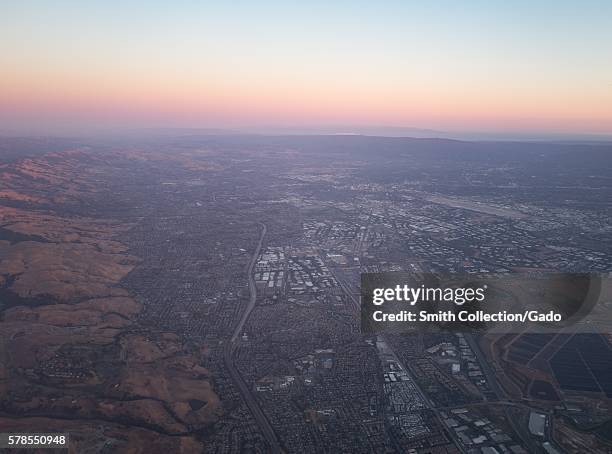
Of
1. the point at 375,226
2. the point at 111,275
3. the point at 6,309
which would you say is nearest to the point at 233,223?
the point at 375,226

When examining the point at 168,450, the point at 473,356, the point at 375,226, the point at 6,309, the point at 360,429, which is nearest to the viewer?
the point at 168,450

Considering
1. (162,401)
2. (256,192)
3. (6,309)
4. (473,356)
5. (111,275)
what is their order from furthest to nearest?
(256,192), (111,275), (6,309), (473,356), (162,401)

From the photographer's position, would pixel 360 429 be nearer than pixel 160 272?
Yes

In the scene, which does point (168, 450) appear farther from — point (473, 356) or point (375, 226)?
point (375, 226)

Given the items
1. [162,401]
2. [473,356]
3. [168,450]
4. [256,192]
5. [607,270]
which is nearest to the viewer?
[168,450]

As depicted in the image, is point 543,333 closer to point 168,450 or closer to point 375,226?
Answer: point 168,450

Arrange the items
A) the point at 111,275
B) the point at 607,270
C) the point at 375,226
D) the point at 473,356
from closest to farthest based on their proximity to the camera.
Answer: the point at 473,356 < the point at 111,275 < the point at 607,270 < the point at 375,226

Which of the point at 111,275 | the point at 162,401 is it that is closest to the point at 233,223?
the point at 111,275

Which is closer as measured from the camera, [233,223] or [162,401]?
[162,401]
